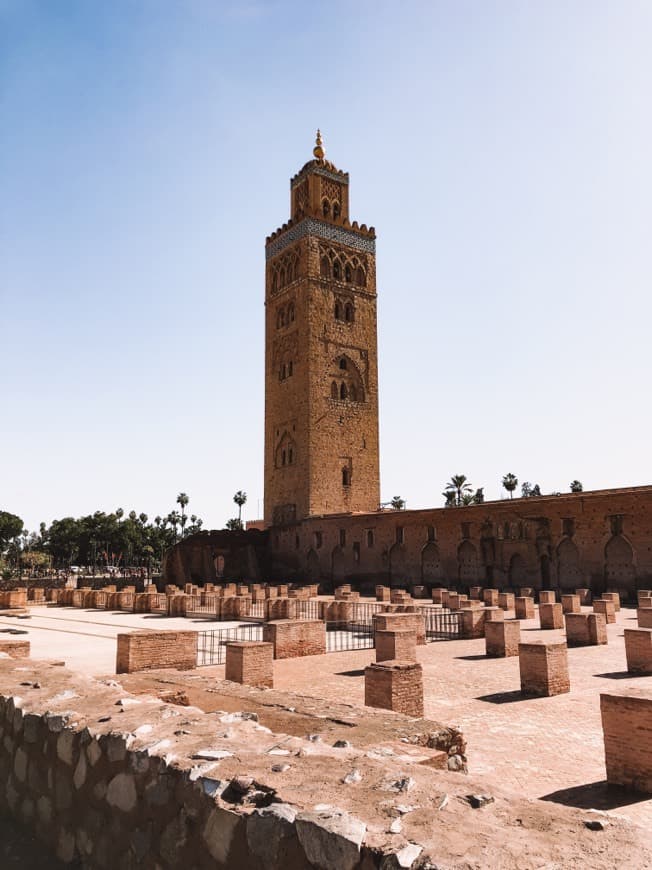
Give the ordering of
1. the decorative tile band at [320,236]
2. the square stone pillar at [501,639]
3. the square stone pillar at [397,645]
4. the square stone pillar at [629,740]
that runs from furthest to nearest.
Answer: the decorative tile band at [320,236] < the square stone pillar at [501,639] < the square stone pillar at [397,645] < the square stone pillar at [629,740]

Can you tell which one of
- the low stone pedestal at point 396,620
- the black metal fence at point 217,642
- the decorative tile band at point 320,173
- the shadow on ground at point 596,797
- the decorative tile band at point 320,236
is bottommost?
the black metal fence at point 217,642

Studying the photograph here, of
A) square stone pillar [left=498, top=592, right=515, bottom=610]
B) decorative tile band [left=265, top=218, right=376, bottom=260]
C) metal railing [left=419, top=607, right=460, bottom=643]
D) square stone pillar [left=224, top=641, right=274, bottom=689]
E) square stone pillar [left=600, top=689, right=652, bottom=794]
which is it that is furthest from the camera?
decorative tile band [left=265, top=218, right=376, bottom=260]

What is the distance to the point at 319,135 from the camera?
2071 inches

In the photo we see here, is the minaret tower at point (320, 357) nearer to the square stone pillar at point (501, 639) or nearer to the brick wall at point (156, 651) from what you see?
the square stone pillar at point (501, 639)

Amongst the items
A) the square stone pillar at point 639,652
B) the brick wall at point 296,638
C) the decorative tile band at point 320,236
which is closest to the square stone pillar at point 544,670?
the square stone pillar at point 639,652

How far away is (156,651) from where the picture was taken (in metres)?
9.84

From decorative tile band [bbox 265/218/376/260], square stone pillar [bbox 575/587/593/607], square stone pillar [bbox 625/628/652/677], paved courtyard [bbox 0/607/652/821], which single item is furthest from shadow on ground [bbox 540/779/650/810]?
decorative tile band [bbox 265/218/376/260]

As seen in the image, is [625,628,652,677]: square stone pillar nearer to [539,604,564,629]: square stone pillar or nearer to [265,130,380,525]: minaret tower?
[539,604,564,629]: square stone pillar

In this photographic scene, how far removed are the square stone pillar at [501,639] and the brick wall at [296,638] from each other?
3.48m

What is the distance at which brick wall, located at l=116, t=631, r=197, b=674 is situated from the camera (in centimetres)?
967

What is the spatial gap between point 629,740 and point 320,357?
4175 cm

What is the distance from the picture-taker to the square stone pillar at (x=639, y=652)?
11.1 metres

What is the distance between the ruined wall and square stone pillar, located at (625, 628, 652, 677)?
1544 centimetres

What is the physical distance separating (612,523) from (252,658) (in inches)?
795
